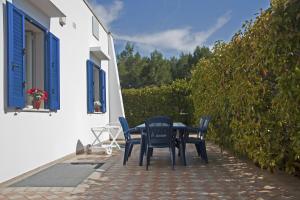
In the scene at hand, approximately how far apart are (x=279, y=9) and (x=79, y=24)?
25.9 ft

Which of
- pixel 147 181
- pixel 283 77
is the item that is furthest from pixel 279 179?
pixel 283 77

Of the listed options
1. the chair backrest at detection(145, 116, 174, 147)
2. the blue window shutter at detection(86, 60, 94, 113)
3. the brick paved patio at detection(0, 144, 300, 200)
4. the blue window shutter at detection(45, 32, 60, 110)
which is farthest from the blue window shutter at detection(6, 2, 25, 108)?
the blue window shutter at detection(86, 60, 94, 113)

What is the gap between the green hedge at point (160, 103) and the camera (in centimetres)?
1831

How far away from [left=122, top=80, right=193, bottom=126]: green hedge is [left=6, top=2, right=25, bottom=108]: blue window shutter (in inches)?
471

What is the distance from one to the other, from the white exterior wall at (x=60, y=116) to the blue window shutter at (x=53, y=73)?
230 millimetres

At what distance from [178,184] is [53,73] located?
3646 mm

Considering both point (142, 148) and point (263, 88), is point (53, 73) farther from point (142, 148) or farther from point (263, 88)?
point (263, 88)

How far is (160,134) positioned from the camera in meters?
8.03

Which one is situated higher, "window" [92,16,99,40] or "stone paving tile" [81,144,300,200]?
"window" [92,16,99,40]

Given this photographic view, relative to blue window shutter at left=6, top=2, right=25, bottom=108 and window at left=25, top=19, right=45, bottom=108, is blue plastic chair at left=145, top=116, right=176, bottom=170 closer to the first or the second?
window at left=25, top=19, right=45, bottom=108

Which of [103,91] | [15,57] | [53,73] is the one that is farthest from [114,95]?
[15,57]

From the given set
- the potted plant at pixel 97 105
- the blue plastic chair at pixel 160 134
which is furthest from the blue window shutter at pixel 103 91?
the blue plastic chair at pixel 160 134

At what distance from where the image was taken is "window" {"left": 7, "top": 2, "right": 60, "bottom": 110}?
255 inches

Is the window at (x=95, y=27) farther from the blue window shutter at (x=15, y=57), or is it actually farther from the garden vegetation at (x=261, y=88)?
the blue window shutter at (x=15, y=57)
